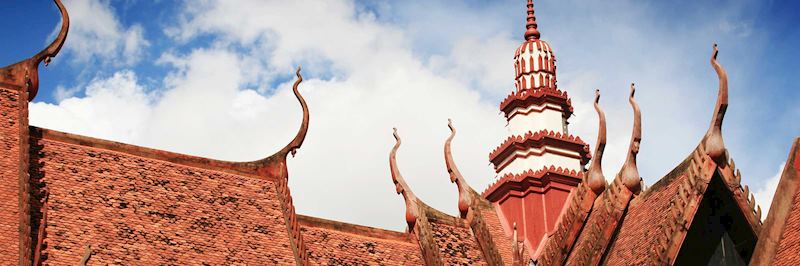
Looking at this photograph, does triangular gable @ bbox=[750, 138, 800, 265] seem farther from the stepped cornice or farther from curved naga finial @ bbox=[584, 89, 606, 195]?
the stepped cornice

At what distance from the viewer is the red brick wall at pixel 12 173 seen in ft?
56.4

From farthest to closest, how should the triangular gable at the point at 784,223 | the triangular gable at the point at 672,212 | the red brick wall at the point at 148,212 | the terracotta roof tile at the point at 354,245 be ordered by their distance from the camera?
the terracotta roof tile at the point at 354,245 < the red brick wall at the point at 148,212 < the triangular gable at the point at 672,212 < the triangular gable at the point at 784,223

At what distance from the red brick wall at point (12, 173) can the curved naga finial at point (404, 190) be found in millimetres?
7479

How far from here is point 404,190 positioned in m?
24.8

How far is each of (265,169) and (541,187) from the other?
6751mm

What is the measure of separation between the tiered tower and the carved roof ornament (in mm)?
9932

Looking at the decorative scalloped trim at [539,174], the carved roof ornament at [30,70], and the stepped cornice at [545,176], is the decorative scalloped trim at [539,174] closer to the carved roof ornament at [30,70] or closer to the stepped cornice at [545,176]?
the stepped cornice at [545,176]

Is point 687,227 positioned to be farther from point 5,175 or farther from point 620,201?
point 5,175

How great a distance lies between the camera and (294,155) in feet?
77.6

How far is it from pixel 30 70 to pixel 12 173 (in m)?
3.13

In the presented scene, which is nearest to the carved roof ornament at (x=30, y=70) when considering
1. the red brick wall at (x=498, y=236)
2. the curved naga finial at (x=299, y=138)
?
the curved naga finial at (x=299, y=138)

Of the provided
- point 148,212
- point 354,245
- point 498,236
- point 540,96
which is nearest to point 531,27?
point 540,96

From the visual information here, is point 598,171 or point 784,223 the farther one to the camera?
point 598,171

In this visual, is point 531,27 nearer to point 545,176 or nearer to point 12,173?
point 545,176
